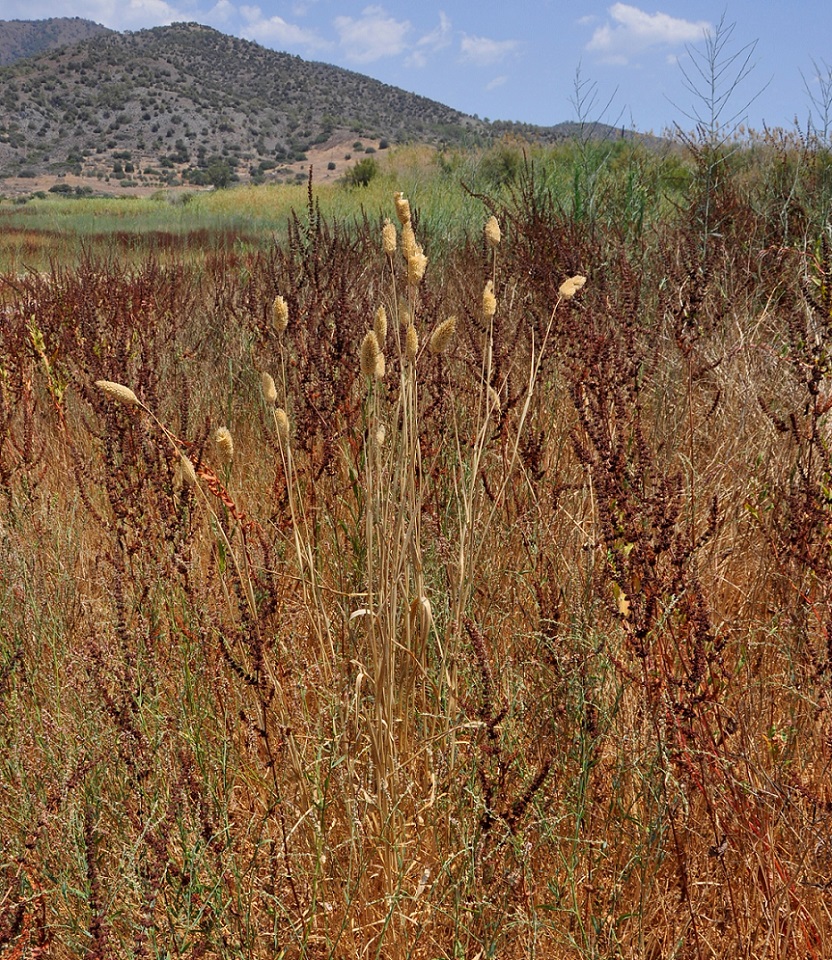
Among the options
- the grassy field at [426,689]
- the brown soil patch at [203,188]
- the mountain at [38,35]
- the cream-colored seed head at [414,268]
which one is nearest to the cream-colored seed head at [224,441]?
the grassy field at [426,689]

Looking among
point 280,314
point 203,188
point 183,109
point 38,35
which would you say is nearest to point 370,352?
point 280,314

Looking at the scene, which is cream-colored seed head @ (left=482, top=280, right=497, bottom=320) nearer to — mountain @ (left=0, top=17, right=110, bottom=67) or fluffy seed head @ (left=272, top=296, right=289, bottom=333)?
fluffy seed head @ (left=272, top=296, right=289, bottom=333)

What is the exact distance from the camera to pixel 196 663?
6.35 feet

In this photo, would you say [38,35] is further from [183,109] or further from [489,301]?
[489,301]

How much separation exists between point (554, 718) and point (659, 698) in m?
0.22

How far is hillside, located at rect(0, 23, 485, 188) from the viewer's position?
6231 centimetres

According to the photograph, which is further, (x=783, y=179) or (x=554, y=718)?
(x=783, y=179)

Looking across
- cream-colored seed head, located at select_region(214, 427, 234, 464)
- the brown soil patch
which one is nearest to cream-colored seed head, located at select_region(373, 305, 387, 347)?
cream-colored seed head, located at select_region(214, 427, 234, 464)

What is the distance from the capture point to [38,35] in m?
164

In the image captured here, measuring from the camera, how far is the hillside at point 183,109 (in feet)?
204

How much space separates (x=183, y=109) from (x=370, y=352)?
7705 centimetres

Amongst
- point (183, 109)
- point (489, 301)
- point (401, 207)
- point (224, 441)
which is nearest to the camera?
point (224, 441)

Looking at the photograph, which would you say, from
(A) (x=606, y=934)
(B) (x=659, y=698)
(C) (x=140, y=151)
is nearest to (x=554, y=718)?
(B) (x=659, y=698)

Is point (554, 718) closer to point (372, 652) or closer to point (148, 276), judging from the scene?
point (372, 652)
